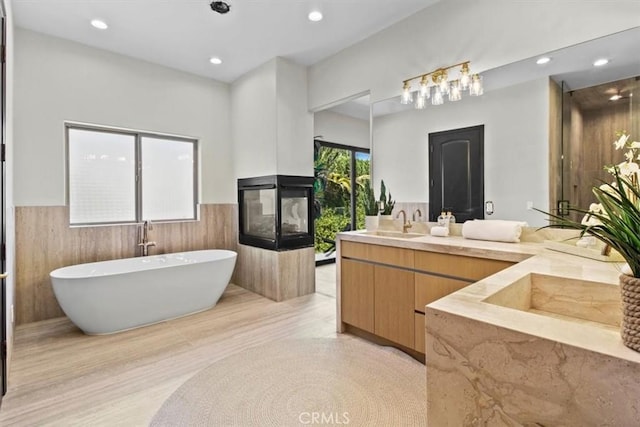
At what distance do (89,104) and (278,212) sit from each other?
2.50m

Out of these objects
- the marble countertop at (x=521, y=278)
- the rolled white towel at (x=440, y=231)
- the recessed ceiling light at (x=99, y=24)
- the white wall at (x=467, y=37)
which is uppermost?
the recessed ceiling light at (x=99, y=24)

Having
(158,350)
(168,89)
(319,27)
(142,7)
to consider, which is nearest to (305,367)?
(158,350)

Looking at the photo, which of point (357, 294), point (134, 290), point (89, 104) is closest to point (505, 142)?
point (357, 294)

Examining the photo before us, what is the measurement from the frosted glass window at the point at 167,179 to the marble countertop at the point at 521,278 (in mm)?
3085

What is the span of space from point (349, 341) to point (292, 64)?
3397mm

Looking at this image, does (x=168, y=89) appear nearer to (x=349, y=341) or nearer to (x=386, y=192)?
(x=386, y=192)

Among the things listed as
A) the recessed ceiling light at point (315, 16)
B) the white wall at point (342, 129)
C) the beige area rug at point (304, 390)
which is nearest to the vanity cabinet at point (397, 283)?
the beige area rug at point (304, 390)

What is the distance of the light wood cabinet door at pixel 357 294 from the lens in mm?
2811

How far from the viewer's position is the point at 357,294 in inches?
115

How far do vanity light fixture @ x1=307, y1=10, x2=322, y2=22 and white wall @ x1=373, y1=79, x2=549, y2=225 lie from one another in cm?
131

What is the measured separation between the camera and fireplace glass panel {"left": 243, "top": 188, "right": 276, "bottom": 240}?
13.6ft

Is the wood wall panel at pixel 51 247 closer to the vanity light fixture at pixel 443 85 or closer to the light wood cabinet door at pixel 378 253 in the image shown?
the light wood cabinet door at pixel 378 253

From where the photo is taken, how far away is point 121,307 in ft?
10.1

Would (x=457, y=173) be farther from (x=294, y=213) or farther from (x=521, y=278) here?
(x=294, y=213)
